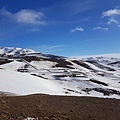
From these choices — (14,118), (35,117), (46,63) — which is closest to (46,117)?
(35,117)

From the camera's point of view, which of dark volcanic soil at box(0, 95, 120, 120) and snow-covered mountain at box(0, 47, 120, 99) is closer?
dark volcanic soil at box(0, 95, 120, 120)

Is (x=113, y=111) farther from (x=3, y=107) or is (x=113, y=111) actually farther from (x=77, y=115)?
(x=3, y=107)

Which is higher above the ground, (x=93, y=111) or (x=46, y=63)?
(x=46, y=63)

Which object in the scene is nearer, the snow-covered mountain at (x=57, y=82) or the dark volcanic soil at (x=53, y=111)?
the dark volcanic soil at (x=53, y=111)

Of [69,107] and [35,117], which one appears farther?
[69,107]

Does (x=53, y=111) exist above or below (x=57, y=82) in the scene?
below

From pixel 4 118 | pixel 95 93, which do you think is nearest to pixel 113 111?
pixel 4 118

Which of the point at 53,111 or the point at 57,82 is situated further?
the point at 57,82

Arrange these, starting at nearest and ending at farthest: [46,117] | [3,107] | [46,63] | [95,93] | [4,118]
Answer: [4,118] → [46,117] → [3,107] → [95,93] → [46,63]

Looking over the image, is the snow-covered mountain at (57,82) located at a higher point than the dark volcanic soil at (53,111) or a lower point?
higher

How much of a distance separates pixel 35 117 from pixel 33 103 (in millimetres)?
3286

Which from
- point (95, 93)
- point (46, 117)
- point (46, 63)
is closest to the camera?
point (46, 117)

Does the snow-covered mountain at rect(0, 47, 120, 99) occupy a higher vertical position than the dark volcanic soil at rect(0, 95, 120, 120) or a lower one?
higher

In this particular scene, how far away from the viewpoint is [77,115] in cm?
1373
